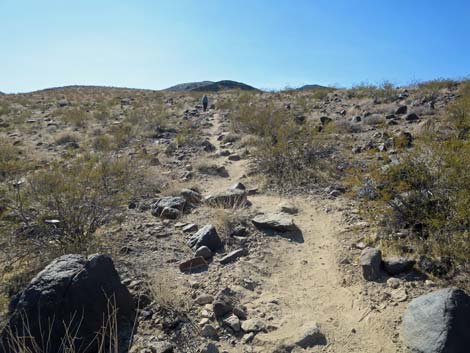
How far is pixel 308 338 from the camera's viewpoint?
285cm

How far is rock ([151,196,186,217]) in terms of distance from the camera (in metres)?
5.57

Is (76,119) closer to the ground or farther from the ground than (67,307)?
farther from the ground

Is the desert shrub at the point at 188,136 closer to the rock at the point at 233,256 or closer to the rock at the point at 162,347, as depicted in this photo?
the rock at the point at 233,256

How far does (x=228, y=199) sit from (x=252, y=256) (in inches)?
66.0

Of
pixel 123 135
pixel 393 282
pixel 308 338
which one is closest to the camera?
pixel 308 338

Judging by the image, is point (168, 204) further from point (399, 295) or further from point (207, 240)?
point (399, 295)

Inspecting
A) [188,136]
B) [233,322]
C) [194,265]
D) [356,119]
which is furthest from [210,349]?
[356,119]

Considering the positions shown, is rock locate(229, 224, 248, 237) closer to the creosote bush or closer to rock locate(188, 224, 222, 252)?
rock locate(188, 224, 222, 252)

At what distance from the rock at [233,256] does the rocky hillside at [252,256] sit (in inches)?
0.6

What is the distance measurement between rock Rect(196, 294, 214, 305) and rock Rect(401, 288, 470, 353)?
5.70 ft

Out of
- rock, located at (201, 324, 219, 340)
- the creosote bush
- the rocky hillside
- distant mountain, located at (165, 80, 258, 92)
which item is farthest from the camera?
distant mountain, located at (165, 80, 258, 92)

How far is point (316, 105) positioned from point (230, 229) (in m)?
11.9

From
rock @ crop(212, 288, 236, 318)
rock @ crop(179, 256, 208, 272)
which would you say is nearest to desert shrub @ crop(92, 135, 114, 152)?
rock @ crop(179, 256, 208, 272)

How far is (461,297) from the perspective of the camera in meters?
2.56
